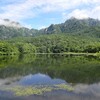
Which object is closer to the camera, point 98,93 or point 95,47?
point 98,93

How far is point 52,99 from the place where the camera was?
1109 inches

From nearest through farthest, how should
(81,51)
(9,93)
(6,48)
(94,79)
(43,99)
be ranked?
(43,99) < (9,93) < (94,79) < (6,48) < (81,51)

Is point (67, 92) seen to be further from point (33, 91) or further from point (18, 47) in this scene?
point (18, 47)

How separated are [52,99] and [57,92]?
13.0 feet

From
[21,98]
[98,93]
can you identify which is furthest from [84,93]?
[21,98]

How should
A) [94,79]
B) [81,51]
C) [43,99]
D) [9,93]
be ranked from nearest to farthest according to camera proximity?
[43,99]
[9,93]
[94,79]
[81,51]

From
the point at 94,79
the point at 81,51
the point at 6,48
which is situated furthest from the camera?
the point at 81,51

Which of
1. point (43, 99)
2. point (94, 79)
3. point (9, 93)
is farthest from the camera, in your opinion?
point (94, 79)

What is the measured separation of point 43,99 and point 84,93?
21.5 feet

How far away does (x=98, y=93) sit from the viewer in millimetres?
31719

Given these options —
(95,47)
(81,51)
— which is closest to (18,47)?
(81,51)

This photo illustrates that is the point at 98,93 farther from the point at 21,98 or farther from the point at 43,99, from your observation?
the point at 21,98

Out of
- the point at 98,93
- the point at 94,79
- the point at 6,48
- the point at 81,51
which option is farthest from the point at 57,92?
the point at 81,51

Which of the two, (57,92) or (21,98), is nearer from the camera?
(21,98)
